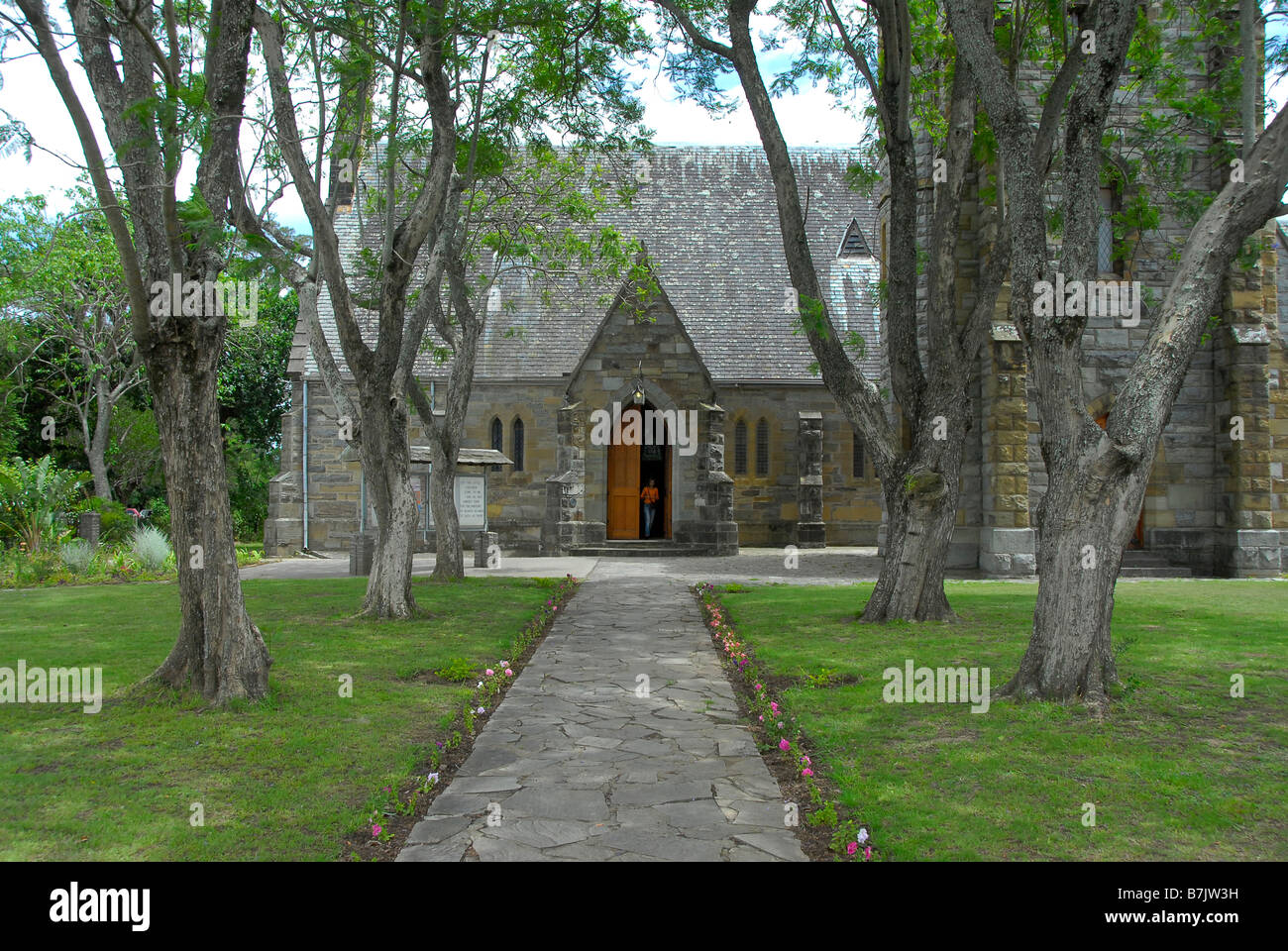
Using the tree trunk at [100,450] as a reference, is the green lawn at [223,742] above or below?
below

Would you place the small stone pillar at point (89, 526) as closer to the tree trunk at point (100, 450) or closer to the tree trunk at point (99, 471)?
the tree trunk at point (100, 450)

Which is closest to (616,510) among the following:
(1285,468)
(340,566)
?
(340,566)

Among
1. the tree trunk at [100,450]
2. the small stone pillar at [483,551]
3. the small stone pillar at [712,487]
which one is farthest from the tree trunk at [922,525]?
the tree trunk at [100,450]

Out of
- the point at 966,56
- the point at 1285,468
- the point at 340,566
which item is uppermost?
the point at 966,56

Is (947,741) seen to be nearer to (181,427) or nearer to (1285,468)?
(181,427)

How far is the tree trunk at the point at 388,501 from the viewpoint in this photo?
40.1 ft

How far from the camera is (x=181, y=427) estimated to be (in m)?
7.43

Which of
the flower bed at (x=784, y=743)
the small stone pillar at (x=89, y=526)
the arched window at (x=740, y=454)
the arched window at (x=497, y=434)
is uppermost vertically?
the arched window at (x=497, y=434)

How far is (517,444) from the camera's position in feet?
89.4

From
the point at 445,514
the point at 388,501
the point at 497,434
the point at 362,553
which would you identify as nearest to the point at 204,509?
the point at 388,501

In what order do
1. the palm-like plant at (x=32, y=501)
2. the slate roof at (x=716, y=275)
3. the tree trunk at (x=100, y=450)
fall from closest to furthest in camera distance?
1. the palm-like plant at (x=32, y=501)
2. the slate roof at (x=716, y=275)
3. the tree trunk at (x=100, y=450)

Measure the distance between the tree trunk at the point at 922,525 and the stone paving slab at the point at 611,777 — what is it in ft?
10.4
